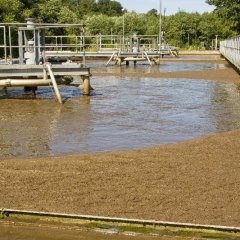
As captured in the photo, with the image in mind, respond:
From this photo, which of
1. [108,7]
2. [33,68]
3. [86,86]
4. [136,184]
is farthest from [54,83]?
[108,7]

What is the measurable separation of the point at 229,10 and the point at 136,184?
32379 millimetres

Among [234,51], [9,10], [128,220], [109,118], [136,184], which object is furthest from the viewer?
[9,10]

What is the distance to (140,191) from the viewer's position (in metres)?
6.64

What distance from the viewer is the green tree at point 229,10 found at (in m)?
36.8

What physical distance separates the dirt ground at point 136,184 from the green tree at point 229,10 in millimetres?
29214

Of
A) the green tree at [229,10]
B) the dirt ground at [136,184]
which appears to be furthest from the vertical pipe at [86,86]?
the green tree at [229,10]

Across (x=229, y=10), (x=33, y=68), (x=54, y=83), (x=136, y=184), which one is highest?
(x=229, y=10)

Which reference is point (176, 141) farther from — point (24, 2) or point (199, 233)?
point (24, 2)

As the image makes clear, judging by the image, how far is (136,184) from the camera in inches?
274

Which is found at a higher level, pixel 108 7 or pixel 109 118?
pixel 108 7

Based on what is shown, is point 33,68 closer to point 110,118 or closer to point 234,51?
point 110,118

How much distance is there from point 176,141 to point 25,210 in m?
5.04

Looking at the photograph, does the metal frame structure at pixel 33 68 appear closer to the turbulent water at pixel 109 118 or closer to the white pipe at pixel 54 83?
the white pipe at pixel 54 83

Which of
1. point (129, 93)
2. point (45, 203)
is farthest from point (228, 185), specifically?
point (129, 93)
